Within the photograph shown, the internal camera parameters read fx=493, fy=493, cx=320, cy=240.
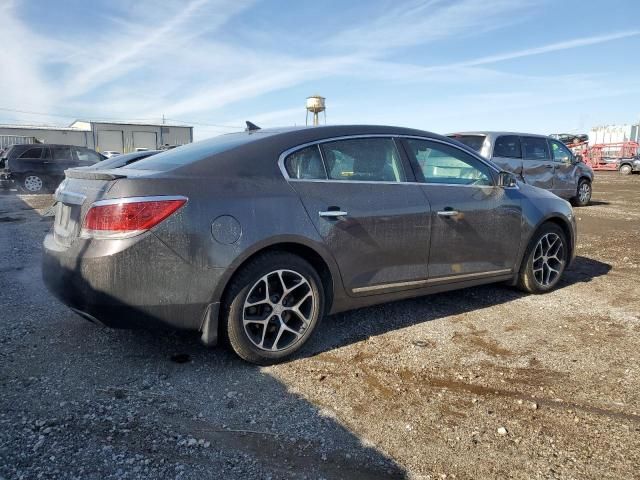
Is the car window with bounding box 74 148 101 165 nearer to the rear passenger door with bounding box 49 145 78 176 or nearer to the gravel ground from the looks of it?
the rear passenger door with bounding box 49 145 78 176

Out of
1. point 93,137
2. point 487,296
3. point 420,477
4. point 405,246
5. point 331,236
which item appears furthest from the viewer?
point 93,137

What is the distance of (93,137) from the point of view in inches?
2095

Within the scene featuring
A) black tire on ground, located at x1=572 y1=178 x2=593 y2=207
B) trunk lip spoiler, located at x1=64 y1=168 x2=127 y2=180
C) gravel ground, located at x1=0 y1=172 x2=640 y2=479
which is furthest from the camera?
black tire on ground, located at x1=572 y1=178 x2=593 y2=207

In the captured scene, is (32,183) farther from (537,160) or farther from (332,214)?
(332,214)

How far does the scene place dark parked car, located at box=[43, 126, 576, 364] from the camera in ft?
9.09

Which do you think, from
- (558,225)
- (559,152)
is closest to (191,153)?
(558,225)

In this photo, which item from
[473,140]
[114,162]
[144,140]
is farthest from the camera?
[144,140]

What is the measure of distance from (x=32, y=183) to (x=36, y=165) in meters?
0.58

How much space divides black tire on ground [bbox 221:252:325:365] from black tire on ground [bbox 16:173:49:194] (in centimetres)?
1516

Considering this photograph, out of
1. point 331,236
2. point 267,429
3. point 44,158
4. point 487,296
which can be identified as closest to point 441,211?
point 331,236

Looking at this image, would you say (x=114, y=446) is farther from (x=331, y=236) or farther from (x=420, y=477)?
(x=331, y=236)

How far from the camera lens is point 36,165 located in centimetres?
1546

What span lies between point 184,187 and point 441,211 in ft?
6.54

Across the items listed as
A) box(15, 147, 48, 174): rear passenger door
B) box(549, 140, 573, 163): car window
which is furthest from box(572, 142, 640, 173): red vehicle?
box(15, 147, 48, 174): rear passenger door
